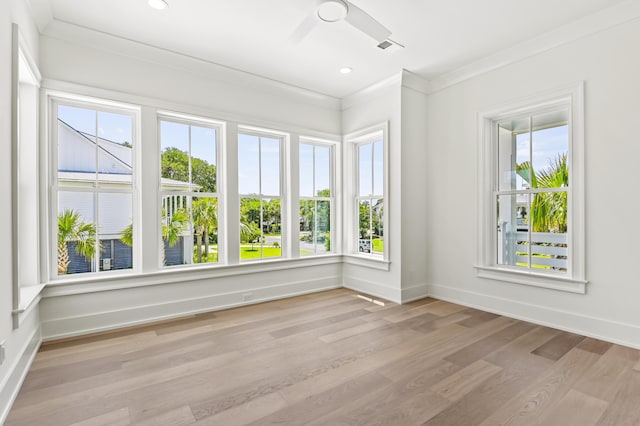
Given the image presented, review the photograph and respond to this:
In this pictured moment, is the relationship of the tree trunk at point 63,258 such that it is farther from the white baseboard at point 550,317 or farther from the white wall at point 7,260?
the white baseboard at point 550,317

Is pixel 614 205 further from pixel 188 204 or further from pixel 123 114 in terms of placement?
pixel 123 114

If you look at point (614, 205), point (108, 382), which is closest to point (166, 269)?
point (108, 382)

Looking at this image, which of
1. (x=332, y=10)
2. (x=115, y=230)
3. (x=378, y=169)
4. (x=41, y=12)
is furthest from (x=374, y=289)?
(x=41, y=12)

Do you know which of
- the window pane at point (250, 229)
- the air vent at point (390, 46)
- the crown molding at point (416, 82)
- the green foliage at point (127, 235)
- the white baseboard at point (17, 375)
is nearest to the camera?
the white baseboard at point (17, 375)

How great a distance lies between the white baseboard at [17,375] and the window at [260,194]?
209cm

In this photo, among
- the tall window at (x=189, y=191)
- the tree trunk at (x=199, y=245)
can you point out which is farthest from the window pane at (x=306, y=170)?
the tree trunk at (x=199, y=245)

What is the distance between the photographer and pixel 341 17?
2.61 metres

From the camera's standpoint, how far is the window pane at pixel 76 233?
314 cm

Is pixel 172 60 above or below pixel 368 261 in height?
above

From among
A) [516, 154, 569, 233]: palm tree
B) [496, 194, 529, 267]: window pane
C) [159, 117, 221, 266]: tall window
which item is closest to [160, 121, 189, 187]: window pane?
[159, 117, 221, 266]: tall window

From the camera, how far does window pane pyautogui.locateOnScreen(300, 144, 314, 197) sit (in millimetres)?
4793

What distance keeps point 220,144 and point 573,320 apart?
4236mm

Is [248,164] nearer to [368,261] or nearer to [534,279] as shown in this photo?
[368,261]

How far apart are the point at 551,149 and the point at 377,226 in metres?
2.23
